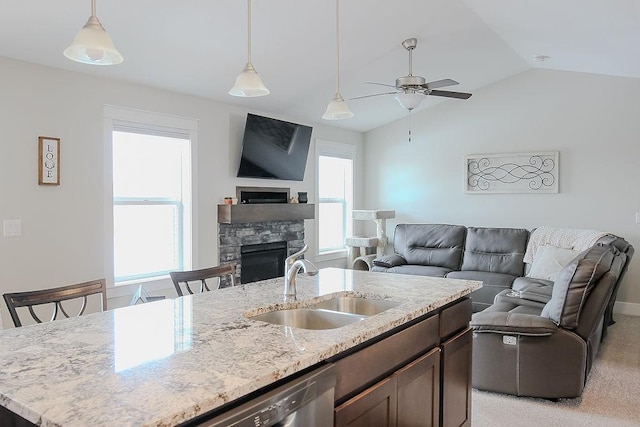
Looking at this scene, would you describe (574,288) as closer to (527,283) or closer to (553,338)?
(553,338)

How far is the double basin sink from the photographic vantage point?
210 centimetres

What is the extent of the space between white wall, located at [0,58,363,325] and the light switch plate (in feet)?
0.10

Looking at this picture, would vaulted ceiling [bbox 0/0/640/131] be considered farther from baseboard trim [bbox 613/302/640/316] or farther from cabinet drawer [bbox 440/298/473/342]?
baseboard trim [bbox 613/302/640/316]

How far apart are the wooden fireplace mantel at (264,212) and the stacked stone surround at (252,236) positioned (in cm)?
11

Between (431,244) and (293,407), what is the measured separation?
5253mm

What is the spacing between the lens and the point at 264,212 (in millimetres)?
5520

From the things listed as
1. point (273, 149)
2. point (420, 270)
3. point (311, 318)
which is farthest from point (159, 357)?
point (420, 270)

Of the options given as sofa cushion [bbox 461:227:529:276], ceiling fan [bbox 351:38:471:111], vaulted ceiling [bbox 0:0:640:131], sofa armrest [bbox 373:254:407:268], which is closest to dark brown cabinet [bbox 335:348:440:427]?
ceiling fan [bbox 351:38:471:111]

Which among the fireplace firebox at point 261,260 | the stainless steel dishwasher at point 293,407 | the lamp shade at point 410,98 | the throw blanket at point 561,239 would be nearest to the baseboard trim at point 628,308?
the throw blanket at point 561,239

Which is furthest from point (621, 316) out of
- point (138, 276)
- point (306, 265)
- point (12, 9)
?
point (12, 9)

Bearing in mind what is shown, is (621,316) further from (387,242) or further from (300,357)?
(300,357)

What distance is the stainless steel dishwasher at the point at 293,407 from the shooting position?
115 centimetres

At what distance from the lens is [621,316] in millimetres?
5602

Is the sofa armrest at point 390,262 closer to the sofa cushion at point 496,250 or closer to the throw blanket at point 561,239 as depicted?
the sofa cushion at point 496,250
